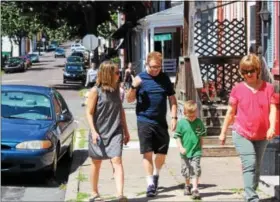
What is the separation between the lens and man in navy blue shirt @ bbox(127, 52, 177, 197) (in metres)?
8.59

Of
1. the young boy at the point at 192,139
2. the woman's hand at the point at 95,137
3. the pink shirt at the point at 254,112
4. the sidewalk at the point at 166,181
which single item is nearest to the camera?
the pink shirt at the point at 254,112

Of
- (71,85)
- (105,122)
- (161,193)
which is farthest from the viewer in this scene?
(71,85)

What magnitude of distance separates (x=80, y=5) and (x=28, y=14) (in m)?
3.72

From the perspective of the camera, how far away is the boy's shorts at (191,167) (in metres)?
8.51

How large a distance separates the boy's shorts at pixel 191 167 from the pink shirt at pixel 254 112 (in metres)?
1.40

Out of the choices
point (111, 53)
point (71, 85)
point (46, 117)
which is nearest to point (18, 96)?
point (46, 117)

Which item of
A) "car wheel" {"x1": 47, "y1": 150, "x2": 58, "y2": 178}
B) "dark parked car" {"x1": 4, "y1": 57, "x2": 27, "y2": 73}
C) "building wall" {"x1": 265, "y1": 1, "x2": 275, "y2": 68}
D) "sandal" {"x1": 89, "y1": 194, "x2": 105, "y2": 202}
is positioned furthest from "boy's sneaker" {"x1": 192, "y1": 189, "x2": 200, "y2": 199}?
"dark parked car" {"x1": 4, "y1": 57, "x2": 27, "y2": 73}

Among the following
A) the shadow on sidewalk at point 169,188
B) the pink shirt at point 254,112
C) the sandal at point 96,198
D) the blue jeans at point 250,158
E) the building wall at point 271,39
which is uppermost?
the building wall at point 271,39

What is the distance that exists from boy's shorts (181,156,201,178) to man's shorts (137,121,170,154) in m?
0.34

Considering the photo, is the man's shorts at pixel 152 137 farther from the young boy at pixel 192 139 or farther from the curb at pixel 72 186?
Answer: the curb at pixel 72 186

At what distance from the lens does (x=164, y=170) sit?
11.1 m

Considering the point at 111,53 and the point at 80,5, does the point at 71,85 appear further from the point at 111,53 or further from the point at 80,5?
the point at 111,53

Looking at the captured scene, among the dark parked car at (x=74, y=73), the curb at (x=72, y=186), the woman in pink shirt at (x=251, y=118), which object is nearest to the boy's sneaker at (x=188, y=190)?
the curb at (x=72, y=186)

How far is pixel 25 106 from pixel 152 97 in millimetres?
3837
